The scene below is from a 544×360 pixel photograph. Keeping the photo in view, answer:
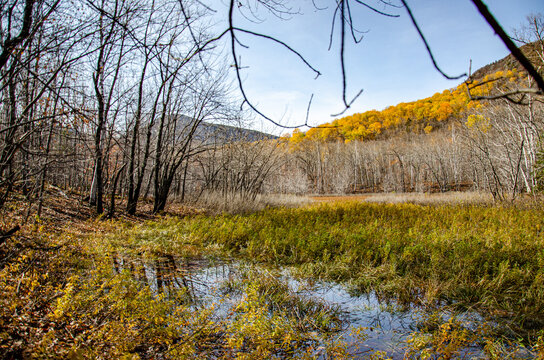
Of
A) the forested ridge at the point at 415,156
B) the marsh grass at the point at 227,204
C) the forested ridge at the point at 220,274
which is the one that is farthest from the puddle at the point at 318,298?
the forested ridge at the point at 415,156

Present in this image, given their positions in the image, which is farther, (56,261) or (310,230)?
(310,230)

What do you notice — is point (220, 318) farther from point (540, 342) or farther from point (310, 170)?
point (310, 170)

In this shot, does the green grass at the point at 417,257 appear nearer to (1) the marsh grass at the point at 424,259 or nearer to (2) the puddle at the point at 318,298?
(1) the marsh grass at the point at 424,259

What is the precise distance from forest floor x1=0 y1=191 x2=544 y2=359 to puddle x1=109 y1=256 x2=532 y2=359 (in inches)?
1.3

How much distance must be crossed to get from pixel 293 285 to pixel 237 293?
3.10 feet

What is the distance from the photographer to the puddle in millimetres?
3051

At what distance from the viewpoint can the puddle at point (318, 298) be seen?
10.0 feet

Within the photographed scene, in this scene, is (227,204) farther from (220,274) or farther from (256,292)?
(256,292)

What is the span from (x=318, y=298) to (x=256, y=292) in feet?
3.12

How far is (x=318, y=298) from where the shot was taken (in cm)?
401

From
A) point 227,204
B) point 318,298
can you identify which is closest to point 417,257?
point 318,298

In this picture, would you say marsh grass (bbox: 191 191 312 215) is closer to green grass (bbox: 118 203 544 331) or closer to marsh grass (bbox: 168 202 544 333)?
green grass (bbox: 118 203 544 331)

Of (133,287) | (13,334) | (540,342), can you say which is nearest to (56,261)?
(133,287)

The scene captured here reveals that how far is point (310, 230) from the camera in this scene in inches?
298
